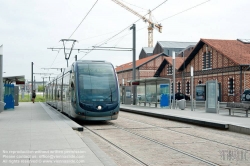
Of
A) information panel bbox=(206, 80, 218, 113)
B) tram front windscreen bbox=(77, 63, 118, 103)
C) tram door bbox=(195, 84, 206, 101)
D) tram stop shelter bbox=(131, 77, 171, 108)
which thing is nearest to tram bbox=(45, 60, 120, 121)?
tram front windscreen bbox=(77, 63, 118, 103)

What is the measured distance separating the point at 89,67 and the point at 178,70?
1520 inches

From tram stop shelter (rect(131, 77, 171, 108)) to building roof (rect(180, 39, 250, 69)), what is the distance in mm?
11986

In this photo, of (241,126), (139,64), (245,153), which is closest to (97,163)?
(245,153)

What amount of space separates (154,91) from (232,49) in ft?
57.4

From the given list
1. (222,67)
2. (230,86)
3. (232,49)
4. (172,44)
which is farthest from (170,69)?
(172,44)

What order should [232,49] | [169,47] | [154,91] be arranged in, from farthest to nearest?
[169,47]
[232,49]
[154,91]

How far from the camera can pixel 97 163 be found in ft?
23.0

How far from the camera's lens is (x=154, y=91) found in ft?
103

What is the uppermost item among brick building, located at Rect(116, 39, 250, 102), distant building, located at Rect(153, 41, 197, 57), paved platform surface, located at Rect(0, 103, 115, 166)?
distant building, located at Rect(153, 41, 197, 57)

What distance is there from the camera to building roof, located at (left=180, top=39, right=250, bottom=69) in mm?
40938

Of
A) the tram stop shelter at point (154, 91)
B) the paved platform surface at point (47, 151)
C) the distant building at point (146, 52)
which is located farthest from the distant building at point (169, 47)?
the paved platform surface at point (47, 151)

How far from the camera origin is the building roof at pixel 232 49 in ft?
134

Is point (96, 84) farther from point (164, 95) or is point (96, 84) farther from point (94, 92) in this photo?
point (164, 95)

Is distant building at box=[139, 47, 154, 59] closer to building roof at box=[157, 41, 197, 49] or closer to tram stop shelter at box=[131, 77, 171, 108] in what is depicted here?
building roof at box=[157, 41, 197, 49]
